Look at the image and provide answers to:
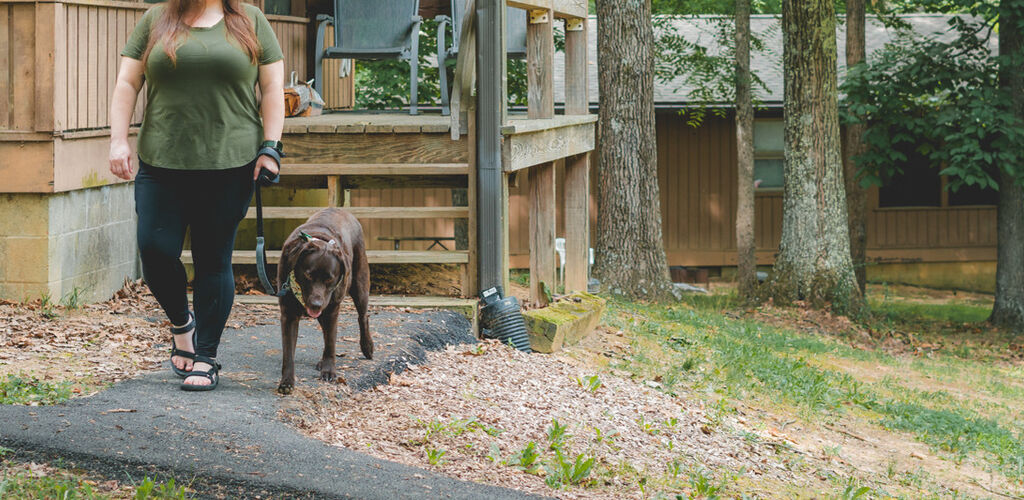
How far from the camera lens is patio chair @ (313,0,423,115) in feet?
33.3

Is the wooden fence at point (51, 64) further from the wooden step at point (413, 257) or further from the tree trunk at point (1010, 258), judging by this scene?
the tree trunk at point (1010, 258)

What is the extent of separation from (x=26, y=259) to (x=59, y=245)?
236 mm

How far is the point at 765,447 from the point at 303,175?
409cm

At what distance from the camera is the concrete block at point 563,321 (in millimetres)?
8242

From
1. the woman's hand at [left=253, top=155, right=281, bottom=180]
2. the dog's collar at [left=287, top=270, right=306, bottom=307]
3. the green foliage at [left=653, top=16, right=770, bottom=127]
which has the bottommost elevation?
the dog's collar at [left=287, top=270, right=306, bottom=307]

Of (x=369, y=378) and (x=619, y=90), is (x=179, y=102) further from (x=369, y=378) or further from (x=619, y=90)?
(x=619, y=90)

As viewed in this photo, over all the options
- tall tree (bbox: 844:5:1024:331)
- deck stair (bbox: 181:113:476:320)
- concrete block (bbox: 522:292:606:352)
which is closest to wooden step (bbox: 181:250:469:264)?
deck stair (bbox: 181:113:476:320)

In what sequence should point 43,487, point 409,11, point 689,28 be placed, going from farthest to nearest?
1. point 689,28
2. point 409,11
3. point 43,487

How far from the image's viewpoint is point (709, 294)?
17.8 meters

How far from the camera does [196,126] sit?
5.01m

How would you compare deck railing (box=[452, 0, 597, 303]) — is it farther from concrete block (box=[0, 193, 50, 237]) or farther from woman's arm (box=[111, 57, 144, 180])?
woman's arm (box=[111, 57, 144, 180])

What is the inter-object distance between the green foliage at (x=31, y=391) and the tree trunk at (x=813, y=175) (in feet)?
35.5

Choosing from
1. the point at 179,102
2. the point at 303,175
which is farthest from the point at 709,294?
the point at 179,102

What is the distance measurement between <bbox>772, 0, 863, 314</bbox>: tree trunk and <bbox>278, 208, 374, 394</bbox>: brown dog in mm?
9628
